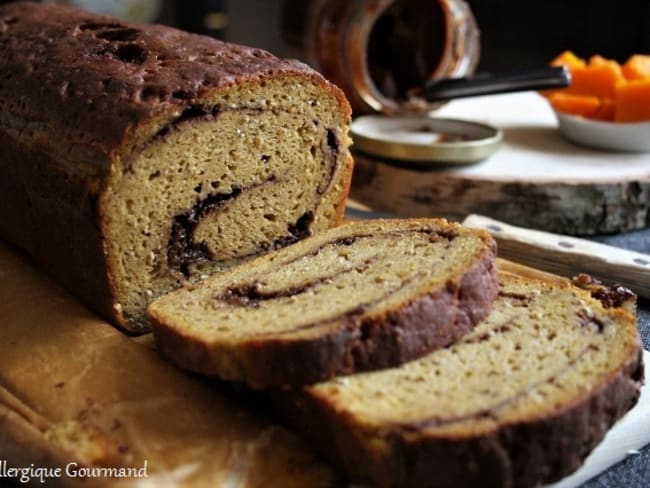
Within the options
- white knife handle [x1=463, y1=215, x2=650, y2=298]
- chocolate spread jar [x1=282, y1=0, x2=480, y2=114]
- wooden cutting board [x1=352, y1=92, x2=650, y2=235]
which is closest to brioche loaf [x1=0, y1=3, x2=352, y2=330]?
white knife handle [x1=463, y1=215, x2=650, y2=298]

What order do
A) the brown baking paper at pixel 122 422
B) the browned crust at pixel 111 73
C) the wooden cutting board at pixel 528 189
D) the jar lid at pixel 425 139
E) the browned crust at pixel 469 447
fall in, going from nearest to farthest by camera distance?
1. the browned crust at pixel 469 447
2. the brown baking paper at pixel 122 422
3. the browned crust at pixel 111 73
4. the wooden cutting board at pixel 528 189
5. the jar lid at pixel 425 139

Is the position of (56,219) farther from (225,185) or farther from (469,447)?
(469,447)

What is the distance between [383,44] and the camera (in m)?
4.33

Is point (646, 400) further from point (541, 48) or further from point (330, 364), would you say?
point (541, 48)

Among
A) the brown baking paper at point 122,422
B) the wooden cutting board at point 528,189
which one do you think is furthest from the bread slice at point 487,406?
the wooden cutting board at point 528,189

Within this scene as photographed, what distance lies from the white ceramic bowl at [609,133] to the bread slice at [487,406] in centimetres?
191

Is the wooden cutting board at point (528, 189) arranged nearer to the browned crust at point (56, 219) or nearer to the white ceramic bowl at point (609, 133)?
the white ceramic bowl at point (609, 133)

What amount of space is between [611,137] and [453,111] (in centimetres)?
94

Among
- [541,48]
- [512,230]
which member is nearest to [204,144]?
[512,230]

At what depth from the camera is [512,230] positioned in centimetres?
291

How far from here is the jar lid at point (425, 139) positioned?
3480 millimetres

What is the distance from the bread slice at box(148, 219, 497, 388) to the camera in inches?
70.6

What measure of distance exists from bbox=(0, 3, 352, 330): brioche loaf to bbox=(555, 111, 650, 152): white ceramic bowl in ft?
5.68

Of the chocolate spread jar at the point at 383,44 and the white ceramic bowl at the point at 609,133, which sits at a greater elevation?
the chocolate spread jar at the point at 383,44
